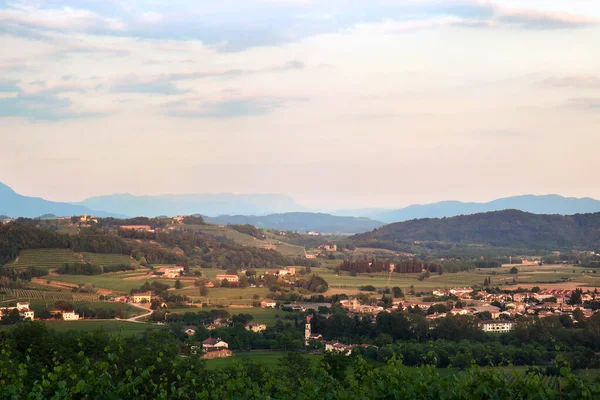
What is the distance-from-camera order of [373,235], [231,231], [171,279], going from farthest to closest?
[373,235] < [231,231] < [171,279]

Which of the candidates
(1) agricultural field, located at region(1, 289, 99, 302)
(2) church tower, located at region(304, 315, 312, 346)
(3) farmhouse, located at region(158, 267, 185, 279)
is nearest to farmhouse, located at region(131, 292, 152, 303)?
(1) agricultural field, located at region(1, 289, 99, 302)

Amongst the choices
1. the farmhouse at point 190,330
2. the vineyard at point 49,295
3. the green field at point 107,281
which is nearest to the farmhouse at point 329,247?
the green field at point 107,281

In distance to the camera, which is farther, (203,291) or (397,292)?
(203,291)

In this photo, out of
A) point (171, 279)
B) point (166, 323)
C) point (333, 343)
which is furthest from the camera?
point (171, 279)

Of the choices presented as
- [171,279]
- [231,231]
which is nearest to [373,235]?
[231,231]

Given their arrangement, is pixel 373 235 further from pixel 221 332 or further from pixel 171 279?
pixel 221 332

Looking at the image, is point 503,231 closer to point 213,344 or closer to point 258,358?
point 213,344

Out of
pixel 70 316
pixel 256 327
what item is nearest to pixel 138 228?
pixel 70 316
